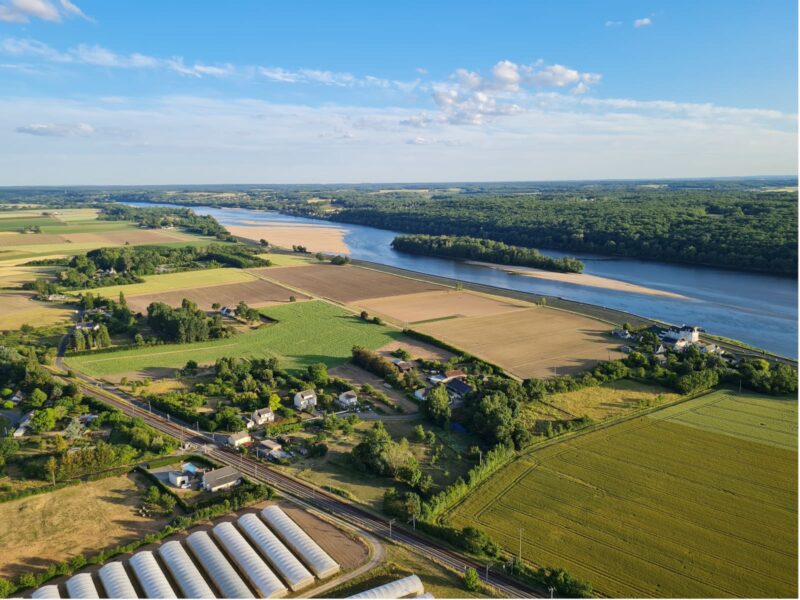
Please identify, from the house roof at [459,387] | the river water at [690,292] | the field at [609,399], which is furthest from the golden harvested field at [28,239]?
the field at [609,399]

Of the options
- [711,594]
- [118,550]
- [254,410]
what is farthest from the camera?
[254,410]

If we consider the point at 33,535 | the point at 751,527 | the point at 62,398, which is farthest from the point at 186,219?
the point at 751,527

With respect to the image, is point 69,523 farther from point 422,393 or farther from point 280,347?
point 280,347

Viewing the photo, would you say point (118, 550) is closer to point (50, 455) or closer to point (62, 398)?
point (50, 455)

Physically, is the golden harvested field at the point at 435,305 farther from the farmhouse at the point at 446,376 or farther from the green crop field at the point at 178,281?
the green crop field at the point at 178,281

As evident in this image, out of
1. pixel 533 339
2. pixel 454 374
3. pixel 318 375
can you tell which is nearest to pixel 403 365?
pixel 454 374

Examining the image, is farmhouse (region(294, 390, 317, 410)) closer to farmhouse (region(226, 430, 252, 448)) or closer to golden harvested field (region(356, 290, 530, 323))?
farmhouse (region(226, 430, 252, 448))
